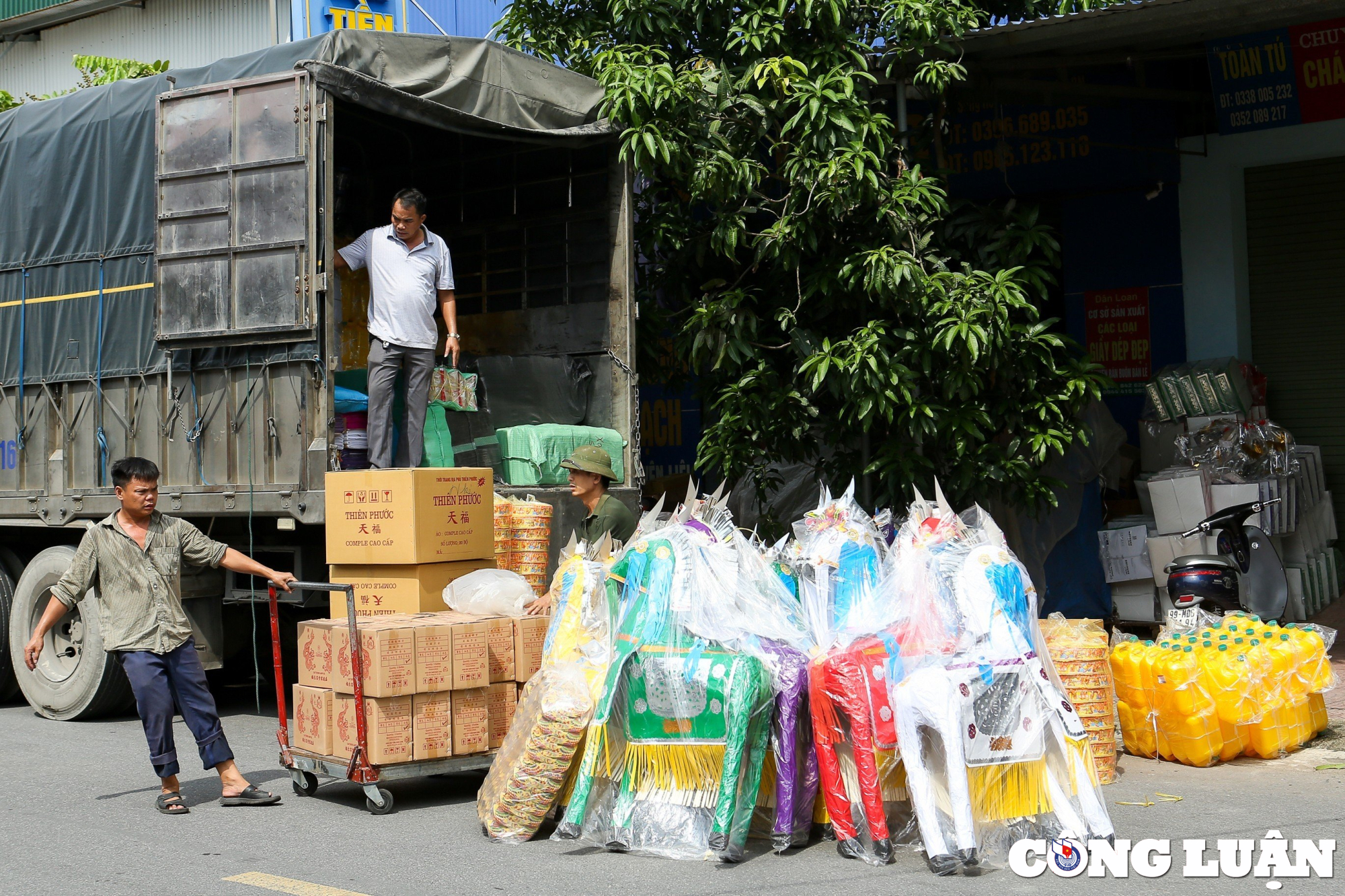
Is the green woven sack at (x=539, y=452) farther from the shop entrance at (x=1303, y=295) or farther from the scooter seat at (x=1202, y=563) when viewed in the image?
the shop entrance at (x=1303, y=295)

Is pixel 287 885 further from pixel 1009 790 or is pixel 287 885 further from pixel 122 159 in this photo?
pixel 122 159

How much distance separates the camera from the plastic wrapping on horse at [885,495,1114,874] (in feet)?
15.2

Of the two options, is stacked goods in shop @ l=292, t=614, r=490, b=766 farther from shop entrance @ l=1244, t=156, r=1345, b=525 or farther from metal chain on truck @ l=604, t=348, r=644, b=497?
shop entrance @ l=1244, t=156, r=1345, b=525

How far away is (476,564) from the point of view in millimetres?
6648

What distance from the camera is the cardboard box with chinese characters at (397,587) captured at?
20.8ft

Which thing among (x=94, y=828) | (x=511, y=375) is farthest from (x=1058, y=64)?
(x=94, y=828)

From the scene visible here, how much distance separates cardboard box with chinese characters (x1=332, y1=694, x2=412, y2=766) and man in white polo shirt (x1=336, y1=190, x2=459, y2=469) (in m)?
1.81

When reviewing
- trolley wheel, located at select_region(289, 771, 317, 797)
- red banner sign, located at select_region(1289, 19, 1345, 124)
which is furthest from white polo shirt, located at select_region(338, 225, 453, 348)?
red banner sign, located at select_region(1289, 19, 1345, 124)

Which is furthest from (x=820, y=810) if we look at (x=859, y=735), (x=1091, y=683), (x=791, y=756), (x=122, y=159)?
(x=122, y=159)

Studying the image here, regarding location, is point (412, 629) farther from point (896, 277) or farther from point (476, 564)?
point (896, 277)

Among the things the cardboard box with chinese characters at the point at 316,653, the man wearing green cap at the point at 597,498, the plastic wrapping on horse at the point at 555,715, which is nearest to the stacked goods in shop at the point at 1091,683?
the plastic wrapping on horse at the point at 555,715

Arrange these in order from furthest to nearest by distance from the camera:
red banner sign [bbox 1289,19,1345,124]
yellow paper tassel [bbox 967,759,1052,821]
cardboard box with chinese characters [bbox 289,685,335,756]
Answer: red banner sign [bbox 1289,19,1345,124], cardboard box with chinese characters [bbox 289,685,335,756], yellow paper tassel [bbox 967,759,1052,821]

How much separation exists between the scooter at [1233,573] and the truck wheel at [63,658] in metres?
6.22

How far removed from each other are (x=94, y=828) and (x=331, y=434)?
2258 mm
